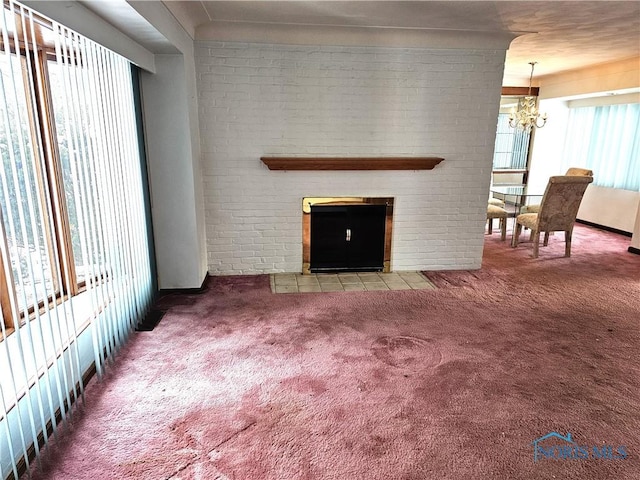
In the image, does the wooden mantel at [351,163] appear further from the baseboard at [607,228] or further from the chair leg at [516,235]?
the baseboard at [607,228]

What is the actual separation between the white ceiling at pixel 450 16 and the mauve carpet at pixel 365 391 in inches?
78.7

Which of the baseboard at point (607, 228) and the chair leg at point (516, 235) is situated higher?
the chair leg at point (516, 235)

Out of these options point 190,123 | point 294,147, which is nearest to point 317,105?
point 294,147

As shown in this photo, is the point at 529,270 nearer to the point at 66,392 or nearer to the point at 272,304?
the point at 272,304

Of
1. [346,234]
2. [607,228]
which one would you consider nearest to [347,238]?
[346,234]

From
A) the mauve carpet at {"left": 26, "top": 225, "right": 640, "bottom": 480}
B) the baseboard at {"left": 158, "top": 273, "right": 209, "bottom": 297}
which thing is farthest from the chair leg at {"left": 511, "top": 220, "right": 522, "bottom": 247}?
the baseboard at {"left": 158, "top": 273, "right": 209, "bottom": 297}

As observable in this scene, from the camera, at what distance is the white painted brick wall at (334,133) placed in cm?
375

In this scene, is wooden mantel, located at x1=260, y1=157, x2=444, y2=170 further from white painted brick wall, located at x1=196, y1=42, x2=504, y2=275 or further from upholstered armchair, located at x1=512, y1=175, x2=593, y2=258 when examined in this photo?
upholstered armchair, located at x1=512, y1=175, x2=593, y2=258

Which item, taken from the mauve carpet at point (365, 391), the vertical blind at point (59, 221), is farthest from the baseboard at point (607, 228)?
the vertical blind at point (59, 221)

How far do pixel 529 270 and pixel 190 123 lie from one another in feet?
11.8

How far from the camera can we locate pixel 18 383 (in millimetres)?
1806

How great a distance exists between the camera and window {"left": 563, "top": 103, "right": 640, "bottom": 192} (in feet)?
19.2

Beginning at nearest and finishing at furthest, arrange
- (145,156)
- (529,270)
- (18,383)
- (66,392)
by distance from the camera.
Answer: (18,383) → (66,392) → (145,156) → (529,270)

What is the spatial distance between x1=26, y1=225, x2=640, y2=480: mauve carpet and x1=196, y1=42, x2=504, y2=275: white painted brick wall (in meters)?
0.73
